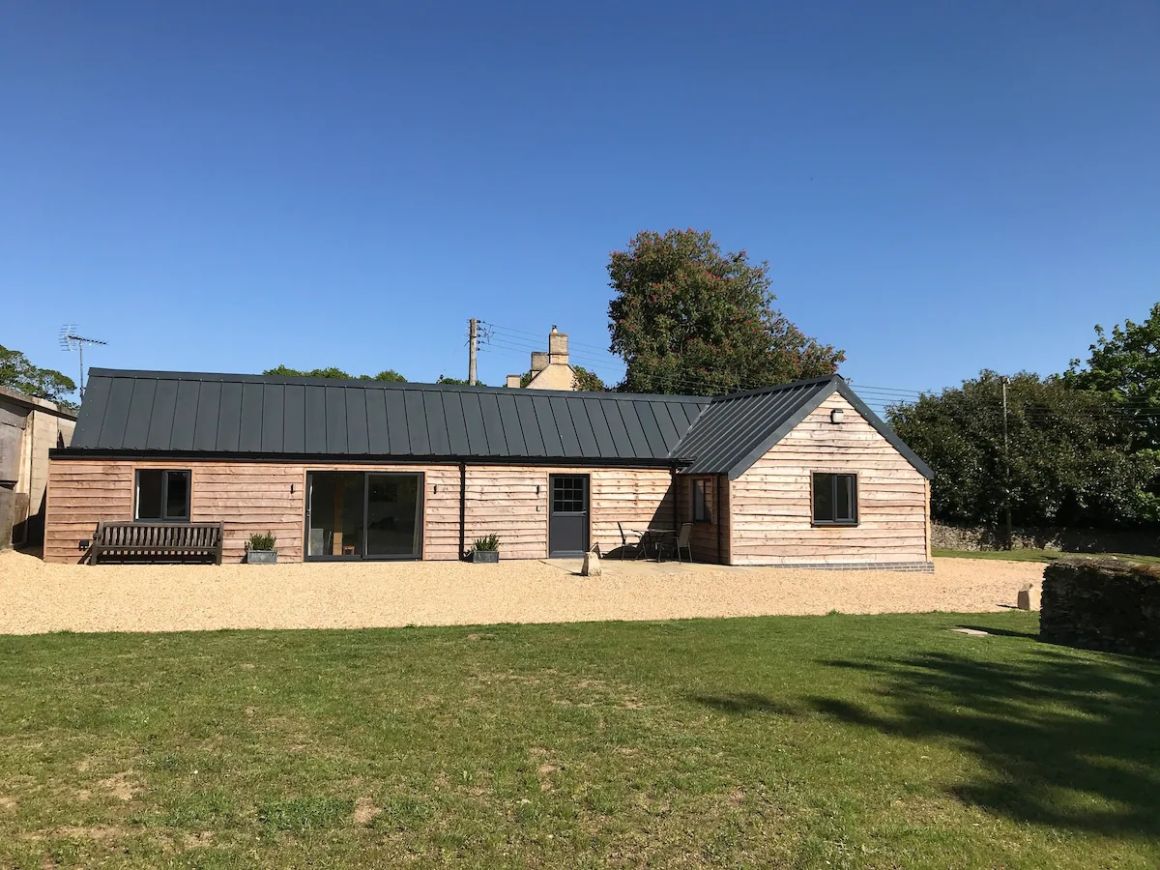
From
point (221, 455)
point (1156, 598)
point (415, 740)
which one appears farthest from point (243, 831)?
point (221, 455)

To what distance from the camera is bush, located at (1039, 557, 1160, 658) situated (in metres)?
9.50

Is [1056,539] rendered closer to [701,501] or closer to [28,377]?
[701,501]

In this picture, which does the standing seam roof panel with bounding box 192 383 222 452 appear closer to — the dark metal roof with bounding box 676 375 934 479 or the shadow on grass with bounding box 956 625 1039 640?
the dark metal roof with bounding box 676 375 934 479

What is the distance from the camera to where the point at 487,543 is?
19844 millimetres

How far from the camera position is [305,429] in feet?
65.1

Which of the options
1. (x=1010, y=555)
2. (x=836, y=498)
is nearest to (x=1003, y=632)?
(x=836, y=498)

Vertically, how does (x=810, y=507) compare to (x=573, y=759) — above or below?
above

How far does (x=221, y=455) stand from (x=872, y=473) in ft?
50.0

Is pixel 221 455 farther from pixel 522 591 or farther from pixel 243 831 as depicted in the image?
pixel 243 831

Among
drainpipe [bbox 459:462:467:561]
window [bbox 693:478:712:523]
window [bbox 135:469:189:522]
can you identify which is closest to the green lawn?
window [bbox 135:469:189:522]

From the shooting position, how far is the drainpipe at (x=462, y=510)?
20.2 metres

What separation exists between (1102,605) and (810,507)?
33.0 ft

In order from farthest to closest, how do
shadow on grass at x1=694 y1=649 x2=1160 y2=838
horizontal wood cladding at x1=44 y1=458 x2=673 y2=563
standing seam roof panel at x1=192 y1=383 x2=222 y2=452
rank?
standing seam roof panel at x1=192 y1=383 x2=222 y2=452 → horizontal wood cladding at x1=44 y1=458 x2=673 y2=563 → shadow on grass at x1=694 y1=649 x2=1160 y2=838

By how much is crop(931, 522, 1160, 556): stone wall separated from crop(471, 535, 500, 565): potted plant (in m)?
18.1
